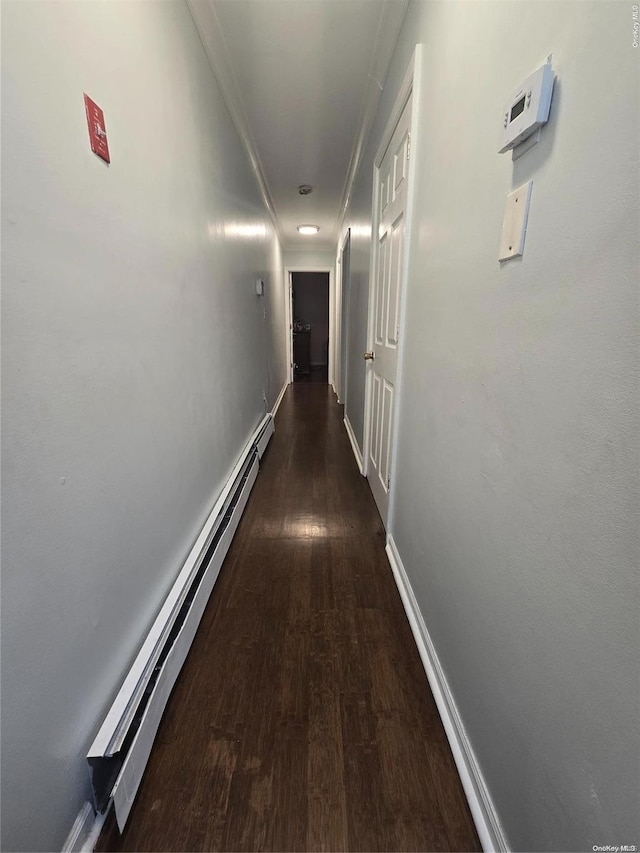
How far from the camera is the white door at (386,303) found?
1.61m

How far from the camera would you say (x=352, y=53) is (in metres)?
1.76

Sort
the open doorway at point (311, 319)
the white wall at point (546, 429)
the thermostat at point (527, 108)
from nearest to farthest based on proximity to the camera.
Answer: the white wall at point (546, 429)
the thermostat at point (527, 108)
the open doorway at point (311, 319)

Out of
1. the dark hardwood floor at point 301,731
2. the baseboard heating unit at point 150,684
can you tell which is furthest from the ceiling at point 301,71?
the dark hardwood floor at point 301,731

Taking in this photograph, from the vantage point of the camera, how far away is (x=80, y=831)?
729mm

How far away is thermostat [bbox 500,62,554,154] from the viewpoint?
0.56 m

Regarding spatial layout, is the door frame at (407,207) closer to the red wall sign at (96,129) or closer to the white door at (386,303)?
the white door at (386,303)

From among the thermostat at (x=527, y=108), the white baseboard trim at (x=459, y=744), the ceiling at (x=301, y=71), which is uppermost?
the ceiling at (x=301, y=71)

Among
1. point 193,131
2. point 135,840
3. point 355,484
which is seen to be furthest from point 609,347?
point 355,484

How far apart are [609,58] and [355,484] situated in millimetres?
2307

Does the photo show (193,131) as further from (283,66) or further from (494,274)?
(494,274)

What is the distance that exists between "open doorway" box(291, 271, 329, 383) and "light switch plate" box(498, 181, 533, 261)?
23.5ft

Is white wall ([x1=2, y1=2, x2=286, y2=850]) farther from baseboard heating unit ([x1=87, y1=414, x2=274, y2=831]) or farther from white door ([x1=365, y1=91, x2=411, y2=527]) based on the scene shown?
white door ([x1=365, y1=91, x2=411, y2=527])

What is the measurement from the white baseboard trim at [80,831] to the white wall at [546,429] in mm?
910

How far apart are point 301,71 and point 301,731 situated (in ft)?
10.0
